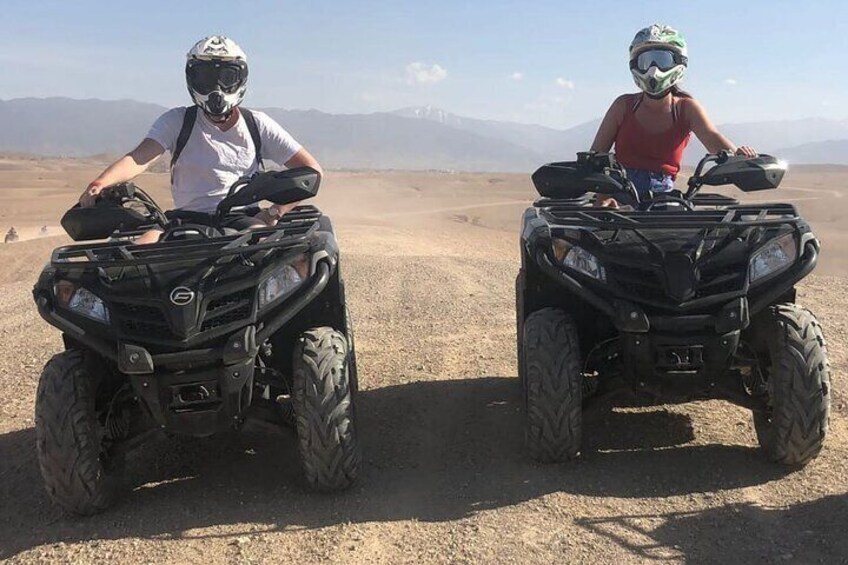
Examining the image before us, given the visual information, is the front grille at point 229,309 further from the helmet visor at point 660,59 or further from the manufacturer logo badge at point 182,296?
the helmet visor at point 660,59

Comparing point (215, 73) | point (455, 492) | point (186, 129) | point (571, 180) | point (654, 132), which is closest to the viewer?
point (455, 492)

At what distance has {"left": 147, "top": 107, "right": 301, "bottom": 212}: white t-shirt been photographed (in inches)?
209

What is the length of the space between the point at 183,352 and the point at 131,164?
1.83 metres

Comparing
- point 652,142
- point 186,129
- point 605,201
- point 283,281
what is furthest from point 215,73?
point 652,142

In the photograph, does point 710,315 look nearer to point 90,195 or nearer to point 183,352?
point 183,352

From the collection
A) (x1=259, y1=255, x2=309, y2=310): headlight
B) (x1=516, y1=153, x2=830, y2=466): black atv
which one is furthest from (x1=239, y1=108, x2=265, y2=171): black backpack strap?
(x1=516, y1=153, x2=830, y2=466): black atv

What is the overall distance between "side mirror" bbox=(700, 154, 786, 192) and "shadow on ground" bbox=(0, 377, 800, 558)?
1542 mm

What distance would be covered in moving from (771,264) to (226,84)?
130 inches

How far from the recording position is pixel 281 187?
441 cm

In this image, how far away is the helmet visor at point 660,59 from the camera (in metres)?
5.45

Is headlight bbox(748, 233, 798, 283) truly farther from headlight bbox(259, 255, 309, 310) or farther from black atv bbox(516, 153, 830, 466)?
headlight bbox(259, 255, 309, 310)

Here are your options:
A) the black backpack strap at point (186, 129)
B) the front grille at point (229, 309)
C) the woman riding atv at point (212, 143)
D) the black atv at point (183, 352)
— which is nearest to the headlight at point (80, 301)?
the black atv at point (183, 352)

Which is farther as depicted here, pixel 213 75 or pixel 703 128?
pixel 703 128

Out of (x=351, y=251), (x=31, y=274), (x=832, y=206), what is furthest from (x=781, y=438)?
(x=832, y=206)
